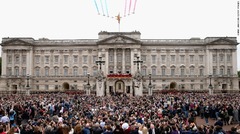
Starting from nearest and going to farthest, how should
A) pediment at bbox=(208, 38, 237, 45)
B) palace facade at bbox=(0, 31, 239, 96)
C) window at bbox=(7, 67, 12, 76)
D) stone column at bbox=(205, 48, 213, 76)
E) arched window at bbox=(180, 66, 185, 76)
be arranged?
pediment at bbox=(208, 38, 237, 45), palace facade at bbox=(0, 31, 239, 96), stone column at bbox=(205, 48, 213, 76), arched window at bbox=(180, 66, 185, 76), window at bbox=(7, 67, 12, 76)

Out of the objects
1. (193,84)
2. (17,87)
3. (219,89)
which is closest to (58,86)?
(17,87)

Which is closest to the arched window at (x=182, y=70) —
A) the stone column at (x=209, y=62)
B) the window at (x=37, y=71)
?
the stone column at (x=209, y=62)

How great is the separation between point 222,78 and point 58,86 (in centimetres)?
4310

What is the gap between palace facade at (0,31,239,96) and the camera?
92.8 metres

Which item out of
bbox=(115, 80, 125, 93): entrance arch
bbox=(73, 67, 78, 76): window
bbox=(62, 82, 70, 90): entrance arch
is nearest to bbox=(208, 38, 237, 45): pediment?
bbox=(115, 80, 125, 93): entrance arch

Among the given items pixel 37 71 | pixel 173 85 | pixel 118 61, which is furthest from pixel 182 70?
pixel 37 71

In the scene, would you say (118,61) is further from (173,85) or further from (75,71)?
(173,85)

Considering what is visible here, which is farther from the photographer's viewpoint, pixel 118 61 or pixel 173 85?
pixel 173 85

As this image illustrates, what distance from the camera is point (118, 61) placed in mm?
93688

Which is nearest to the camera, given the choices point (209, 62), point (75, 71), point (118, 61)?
point (209, 62)

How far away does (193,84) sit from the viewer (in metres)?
93.6

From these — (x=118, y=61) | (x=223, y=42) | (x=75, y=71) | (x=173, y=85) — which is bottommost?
(x=173, y=85)

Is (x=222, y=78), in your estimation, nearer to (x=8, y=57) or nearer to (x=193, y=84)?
(x=193, y=84)

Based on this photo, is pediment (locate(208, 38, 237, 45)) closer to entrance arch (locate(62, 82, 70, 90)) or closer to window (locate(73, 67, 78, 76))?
window (locate(73, 67, 78, 76))
